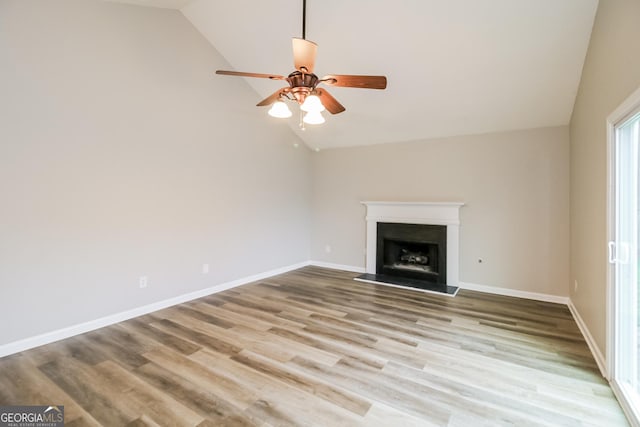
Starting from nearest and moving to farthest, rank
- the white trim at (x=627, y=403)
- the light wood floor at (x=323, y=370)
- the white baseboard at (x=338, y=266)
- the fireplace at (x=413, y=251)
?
the white trim at (x=627, y=403), the light wood floor at (x=323, y=370), the fireplace at (x=413, y=251), the white baseboard at (x=338, y=266)

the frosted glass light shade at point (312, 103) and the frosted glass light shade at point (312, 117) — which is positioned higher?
the frosted glass light shade at point (312, 103)

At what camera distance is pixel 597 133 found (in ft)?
7.84

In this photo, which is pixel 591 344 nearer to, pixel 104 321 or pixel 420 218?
pixel 420 218

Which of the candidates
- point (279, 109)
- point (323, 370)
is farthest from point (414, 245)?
point (279, 109)

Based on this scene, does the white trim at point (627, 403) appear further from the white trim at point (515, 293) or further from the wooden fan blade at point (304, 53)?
the wooden fan blade at point (304, 53)

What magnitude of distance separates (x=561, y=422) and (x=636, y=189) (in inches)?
59.7

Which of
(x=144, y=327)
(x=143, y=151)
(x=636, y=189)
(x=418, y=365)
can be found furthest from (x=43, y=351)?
(x=636, y=189)

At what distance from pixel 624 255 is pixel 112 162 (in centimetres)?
435

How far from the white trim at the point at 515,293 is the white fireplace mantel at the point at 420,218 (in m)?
0.22

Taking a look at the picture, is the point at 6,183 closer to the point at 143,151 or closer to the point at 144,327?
the point at 143,151

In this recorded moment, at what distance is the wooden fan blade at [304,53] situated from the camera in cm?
207

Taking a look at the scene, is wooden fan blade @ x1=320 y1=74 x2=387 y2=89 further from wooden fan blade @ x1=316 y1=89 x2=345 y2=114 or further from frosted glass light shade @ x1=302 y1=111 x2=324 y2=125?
frosted glass light shade @ x1=302 y1=111 x2=324 y2=125

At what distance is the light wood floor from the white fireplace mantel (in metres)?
1.15

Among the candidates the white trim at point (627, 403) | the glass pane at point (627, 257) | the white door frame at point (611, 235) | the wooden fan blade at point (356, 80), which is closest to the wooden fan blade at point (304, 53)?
the wooden fan blade at point (356, 80)
